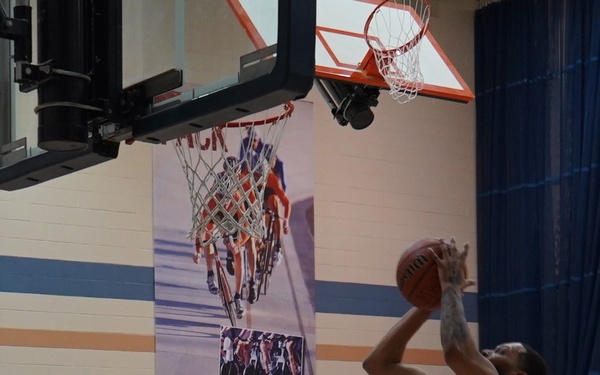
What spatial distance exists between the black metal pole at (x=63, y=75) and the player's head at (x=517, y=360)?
5.99ft

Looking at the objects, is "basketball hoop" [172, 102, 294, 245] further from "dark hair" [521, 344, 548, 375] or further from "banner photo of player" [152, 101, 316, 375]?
"dark hair" [521, 344, 548, 375]

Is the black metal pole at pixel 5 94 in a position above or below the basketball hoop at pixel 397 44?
below

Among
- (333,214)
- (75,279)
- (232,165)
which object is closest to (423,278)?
(232,165)

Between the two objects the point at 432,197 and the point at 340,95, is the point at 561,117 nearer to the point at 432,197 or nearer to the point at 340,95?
the point at 432,197

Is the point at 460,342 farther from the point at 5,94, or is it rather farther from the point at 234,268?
the point at 234,268

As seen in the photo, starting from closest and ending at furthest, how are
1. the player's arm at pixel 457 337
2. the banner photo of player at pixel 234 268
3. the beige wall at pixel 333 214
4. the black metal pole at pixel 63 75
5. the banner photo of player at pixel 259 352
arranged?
the black metal pole at pixel 63 75
the player's arm at pixel 457 337
the beige wall at pixel 333 214
the banner photo of player at pixel 234 268
the banner photo of player at pixel 259 352

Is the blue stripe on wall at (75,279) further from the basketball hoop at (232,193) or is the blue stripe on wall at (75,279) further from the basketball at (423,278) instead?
the basketball at (423,278)

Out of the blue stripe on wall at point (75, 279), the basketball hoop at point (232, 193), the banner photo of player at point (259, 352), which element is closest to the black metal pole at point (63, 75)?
the basketball hoop at point (232, 193)

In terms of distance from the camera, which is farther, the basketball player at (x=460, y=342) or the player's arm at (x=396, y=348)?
the player's arm at (x=396, y=348)

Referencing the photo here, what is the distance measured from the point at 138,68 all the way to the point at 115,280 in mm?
4124

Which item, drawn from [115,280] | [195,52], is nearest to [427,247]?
[195,52]

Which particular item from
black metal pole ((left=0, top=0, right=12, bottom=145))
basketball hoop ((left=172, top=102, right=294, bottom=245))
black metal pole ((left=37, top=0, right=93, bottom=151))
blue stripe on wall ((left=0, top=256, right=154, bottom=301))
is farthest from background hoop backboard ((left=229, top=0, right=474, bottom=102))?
blue stripe on wall ((left=0, top=256, right=154, bottom=301))

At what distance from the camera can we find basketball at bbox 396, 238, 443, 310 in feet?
14.5

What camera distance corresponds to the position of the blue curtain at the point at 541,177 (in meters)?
8.92
